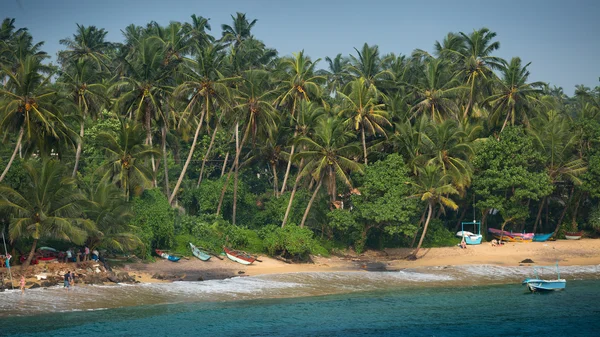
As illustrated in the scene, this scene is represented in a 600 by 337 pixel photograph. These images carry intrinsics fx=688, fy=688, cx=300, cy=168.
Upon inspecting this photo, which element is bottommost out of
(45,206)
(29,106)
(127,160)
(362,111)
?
(45,206)

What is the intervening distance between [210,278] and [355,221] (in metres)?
14.3

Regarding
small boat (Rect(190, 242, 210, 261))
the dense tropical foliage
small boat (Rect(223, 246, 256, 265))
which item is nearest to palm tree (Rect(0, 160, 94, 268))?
the dense tropical foliage

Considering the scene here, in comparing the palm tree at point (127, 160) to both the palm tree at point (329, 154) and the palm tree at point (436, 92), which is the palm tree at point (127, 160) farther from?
the palm tree at point (436, 92)

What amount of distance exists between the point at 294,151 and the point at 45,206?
78.1 feet

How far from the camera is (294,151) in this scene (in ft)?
189

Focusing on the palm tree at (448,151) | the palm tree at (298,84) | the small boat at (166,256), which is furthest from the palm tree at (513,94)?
the small boat at (166,256)

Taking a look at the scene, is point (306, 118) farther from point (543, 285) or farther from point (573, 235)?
point (573, 235)

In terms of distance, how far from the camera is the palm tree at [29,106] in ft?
130

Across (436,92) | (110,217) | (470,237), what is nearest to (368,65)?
(436,92)

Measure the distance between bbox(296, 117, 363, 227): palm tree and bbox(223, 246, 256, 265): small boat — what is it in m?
7.59

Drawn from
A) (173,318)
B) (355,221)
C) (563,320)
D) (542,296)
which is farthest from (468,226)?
(173,318)

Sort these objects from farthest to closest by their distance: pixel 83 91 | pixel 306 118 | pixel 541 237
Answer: pixel 541 237 < pixel 306 118 < pixel 83 91

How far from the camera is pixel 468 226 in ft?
210

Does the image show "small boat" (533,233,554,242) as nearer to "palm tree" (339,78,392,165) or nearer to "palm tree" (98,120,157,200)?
"palm tree" (339,78,392,165)
